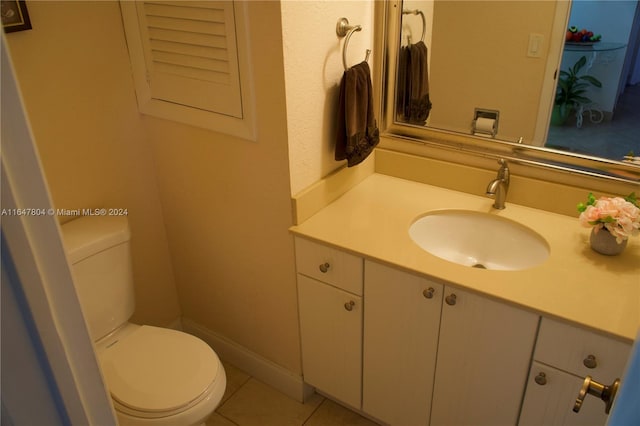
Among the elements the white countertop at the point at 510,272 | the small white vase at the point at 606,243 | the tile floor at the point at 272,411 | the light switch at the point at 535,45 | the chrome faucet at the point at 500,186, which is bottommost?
the tile floor at the point at 272,411

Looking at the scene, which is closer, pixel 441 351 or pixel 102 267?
pixel 441 351

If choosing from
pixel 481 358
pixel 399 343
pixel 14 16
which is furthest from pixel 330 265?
pixel 14 16

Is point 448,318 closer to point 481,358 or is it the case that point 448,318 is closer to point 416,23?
point 481,358

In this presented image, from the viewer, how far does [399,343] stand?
5.57 ft

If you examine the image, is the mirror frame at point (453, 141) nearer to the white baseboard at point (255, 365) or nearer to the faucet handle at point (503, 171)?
Result: the faucet handle at point (503, 171)

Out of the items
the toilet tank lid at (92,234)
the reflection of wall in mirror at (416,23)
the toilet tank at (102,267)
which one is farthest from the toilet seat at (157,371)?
the reflection of wall in mirror at (416,23)

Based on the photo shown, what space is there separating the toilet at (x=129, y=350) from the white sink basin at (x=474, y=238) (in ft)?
2.81

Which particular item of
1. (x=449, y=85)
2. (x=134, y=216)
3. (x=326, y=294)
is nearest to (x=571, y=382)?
(x=326, y=294)

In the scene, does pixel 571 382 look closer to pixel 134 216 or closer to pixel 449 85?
pixel 449 85

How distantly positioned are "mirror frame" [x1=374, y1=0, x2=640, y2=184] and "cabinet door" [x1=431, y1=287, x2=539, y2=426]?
1.95 feet

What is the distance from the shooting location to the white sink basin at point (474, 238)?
175 centimetres

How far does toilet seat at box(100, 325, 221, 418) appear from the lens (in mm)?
1595

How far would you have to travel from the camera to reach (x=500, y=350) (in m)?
1.48

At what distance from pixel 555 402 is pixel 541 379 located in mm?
80
